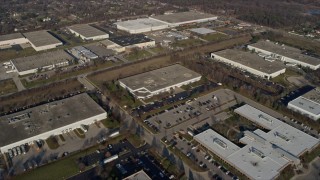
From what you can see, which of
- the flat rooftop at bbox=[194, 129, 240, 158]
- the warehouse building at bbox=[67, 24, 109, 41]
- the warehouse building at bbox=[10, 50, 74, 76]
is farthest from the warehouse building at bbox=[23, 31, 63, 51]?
the flat rooftop at bbox=[194, 129, 240, 158]

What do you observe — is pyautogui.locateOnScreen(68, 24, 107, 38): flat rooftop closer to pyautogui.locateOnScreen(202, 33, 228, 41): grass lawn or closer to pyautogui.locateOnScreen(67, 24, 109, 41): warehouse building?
pyautogui.locateOnScreen(67, 24, 109, 41): warehouse building

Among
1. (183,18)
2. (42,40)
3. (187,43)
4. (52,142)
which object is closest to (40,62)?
(42,40)

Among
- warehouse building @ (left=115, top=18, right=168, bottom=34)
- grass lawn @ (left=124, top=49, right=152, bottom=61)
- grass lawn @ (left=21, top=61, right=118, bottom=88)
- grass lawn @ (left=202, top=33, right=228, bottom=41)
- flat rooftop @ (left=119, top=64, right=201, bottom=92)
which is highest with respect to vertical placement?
flat rooftop @ (left=119, top=64, right=201, bottom=92)

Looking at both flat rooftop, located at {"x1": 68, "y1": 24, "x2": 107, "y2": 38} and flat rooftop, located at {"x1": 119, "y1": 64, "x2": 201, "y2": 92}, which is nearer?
flat rooftop, located at {"x1": 119, "y1": 64, "x2": 201, "y2": 92}

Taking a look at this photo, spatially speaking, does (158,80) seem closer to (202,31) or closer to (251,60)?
(251,60)

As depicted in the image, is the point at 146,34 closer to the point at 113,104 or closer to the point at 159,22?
the point at 159,22
